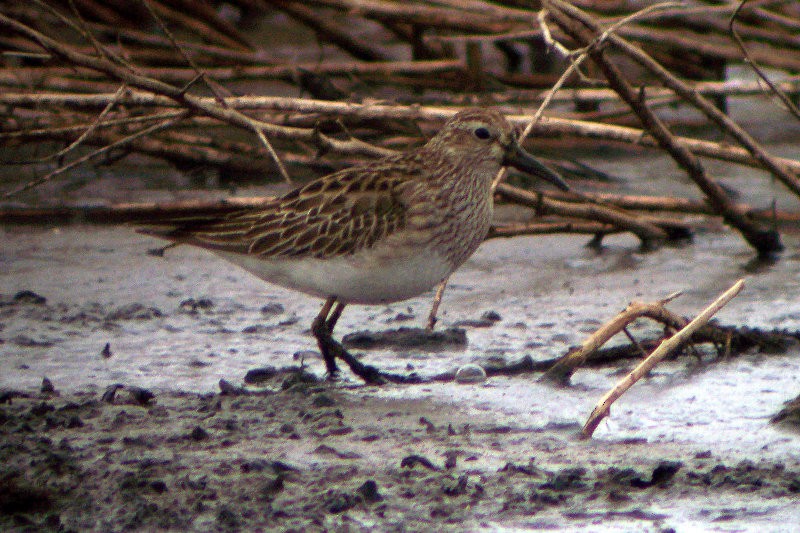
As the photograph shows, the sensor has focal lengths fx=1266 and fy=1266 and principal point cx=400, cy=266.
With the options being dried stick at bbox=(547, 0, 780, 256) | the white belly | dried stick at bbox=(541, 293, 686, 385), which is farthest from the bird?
dried stick at bbox=(547, 0, 780, 256)

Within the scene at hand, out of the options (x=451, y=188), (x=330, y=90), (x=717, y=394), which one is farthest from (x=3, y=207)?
(x=717, y=394)

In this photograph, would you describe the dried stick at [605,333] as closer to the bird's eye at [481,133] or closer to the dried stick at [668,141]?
the bird's eye at [481,133]

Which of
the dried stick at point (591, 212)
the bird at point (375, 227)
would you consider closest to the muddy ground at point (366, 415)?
the dried stick at point (591, 212)

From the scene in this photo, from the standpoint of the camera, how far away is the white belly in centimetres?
507

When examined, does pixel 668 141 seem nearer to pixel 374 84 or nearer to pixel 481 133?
pixel 481 133

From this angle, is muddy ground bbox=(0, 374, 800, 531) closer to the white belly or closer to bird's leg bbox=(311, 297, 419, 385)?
bird's leg bbox=(311, 297, 419, 385)

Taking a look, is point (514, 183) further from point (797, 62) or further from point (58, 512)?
point (58, 512)

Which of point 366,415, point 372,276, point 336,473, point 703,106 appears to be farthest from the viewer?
point 703,106

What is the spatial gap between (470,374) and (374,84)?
15.7ft

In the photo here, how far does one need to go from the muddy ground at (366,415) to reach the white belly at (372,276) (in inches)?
14.5

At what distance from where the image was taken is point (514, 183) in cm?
877

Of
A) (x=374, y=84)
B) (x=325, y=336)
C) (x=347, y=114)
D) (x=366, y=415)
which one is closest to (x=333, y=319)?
(x=325, y=336)

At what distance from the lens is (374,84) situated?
9500 mm

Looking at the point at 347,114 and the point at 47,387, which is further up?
the point at 347,114
